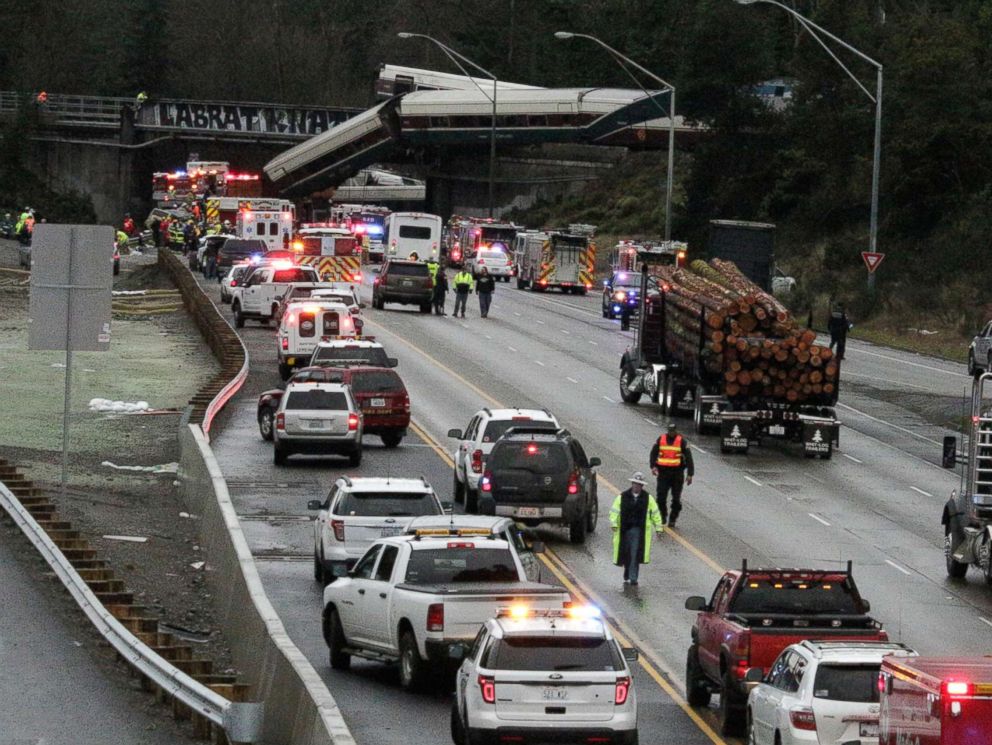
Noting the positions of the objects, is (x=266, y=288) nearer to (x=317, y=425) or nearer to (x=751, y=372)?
(x=751, y=372)

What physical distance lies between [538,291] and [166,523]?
180 feet

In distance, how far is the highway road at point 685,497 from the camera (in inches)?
895

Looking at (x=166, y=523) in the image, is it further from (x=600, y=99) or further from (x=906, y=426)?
(x=600, y=99)

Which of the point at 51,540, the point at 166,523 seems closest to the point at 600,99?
the point at 166,523

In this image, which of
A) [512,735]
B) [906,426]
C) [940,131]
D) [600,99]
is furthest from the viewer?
[600,99]

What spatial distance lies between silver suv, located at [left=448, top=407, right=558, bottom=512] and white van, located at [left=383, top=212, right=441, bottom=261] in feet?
175

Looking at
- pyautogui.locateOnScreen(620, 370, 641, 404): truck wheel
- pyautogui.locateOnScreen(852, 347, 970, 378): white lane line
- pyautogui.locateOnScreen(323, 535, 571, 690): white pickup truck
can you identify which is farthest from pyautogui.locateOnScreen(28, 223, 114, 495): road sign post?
pyautogui.locateOnScreen(852, 347, 970, 378): white lane line

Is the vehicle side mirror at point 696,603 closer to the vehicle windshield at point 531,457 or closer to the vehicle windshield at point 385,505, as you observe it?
the vehicle windshield at point 385,505

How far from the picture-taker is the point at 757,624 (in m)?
18.5

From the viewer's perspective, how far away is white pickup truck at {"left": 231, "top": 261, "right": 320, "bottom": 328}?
61.2 m

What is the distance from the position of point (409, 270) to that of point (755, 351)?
28114 millimetres

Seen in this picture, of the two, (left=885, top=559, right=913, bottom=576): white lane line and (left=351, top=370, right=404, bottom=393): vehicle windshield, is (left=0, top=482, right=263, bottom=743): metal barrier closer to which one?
(left=885, top=559, right=913, bottom=576): white lane line

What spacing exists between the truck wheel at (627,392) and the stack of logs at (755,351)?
321 centimetres

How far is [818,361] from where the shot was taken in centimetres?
4041
